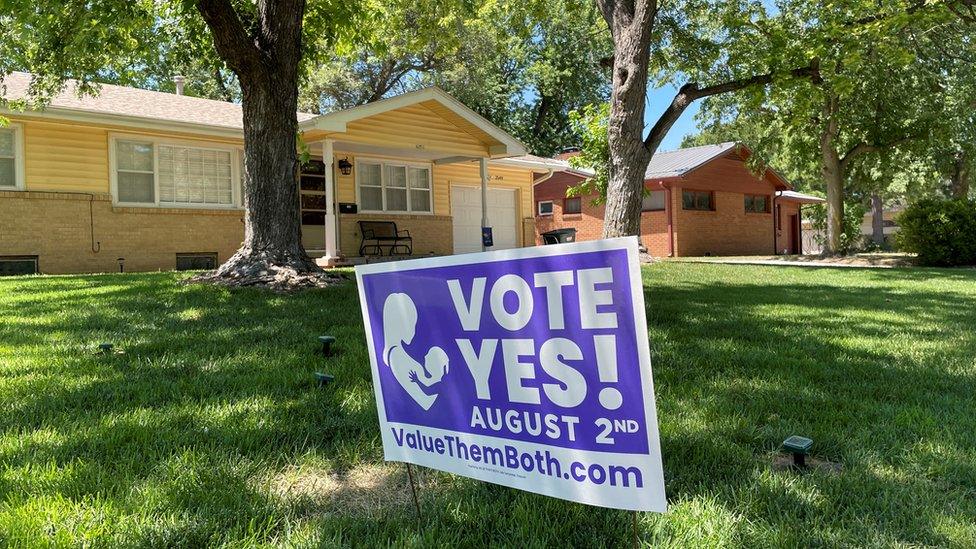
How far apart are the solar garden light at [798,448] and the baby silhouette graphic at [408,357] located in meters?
1.40

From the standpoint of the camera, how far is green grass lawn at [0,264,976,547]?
2.04 meters

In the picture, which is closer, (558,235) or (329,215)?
(329,215)

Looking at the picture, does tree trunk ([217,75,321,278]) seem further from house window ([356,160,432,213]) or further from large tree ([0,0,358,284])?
house window ([356,160,432,213])

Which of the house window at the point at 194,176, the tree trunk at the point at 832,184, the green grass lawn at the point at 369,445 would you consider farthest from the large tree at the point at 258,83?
the tree trunk at the point at 832,184

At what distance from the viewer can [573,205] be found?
2459 cm

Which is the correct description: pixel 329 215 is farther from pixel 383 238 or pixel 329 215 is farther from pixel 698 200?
pixel 698 200

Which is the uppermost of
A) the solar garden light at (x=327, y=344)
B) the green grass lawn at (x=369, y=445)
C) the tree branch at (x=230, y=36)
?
the tree branch at (x=230, y=36)

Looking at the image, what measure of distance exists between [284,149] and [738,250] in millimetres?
21320

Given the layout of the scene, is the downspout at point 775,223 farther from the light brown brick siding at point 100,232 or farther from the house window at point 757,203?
the light brown brick siding at point 100,232

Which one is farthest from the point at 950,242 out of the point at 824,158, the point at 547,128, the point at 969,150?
the point at 547,128

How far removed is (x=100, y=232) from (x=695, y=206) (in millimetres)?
A: 18864

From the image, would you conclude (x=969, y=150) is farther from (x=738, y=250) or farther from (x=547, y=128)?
(x=547, y=128)

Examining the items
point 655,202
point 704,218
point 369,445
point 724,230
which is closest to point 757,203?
point 724,230

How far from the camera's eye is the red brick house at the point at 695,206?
22719mm
